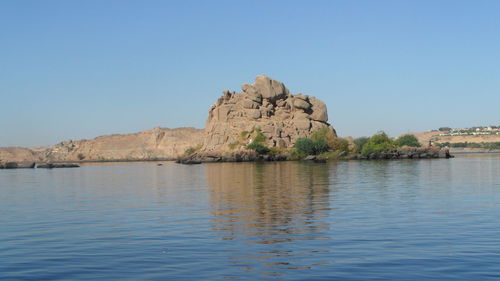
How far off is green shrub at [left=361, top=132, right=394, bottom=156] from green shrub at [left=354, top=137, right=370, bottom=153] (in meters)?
3.94

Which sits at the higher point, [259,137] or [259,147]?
[259,137]

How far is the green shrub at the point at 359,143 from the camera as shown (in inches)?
5679

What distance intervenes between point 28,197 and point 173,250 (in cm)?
2634

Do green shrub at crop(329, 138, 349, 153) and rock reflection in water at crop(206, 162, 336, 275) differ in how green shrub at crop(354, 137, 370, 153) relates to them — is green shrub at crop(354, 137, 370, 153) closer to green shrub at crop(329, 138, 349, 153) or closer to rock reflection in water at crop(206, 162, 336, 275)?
green shrub at crop(329, 138, 349, 153)

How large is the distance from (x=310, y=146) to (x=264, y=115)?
88.3ft

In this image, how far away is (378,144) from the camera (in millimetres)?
137125

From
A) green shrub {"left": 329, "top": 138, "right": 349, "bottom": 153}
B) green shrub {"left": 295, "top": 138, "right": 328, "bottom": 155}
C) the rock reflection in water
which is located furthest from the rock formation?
the rock reflection in water

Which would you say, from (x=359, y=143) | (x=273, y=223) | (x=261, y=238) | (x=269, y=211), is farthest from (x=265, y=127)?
(x=261, y=238)

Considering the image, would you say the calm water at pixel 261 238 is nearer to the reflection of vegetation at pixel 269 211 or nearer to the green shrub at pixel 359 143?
the reflection of vegetation at pixel 269 211

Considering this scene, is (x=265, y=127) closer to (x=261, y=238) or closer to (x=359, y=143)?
(x=359, y=143)

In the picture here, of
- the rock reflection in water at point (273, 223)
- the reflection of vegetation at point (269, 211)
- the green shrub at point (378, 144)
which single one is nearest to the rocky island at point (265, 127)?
the green shrub at point (378, 144)

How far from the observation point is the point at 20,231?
23.1m

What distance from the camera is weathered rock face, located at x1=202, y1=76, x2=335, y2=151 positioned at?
500ft

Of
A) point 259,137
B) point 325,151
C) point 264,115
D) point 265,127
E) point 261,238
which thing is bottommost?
point 261,238
